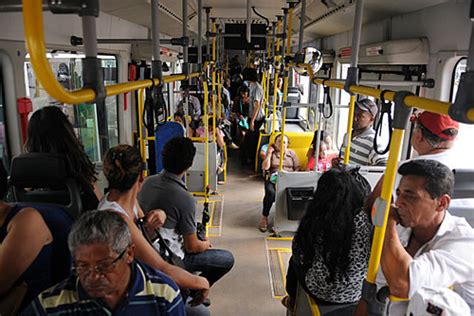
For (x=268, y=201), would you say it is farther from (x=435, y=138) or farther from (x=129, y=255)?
(x=129, y=255)

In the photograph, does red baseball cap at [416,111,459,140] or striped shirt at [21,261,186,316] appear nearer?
striped shirt at [21,261,186,316]

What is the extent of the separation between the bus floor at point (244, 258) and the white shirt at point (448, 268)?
2.39m

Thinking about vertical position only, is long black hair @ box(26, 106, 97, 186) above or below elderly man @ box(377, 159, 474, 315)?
above

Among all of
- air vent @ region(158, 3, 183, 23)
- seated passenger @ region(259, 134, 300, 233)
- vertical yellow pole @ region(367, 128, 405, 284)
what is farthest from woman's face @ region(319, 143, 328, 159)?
vertical yellow pole @ region(367, 128, 405, 284)

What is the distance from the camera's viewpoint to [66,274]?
6.09 feet

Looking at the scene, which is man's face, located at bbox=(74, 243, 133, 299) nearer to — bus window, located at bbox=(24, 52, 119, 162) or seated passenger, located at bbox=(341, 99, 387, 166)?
bus window, located at bbox=(24, 52, 119, 162)

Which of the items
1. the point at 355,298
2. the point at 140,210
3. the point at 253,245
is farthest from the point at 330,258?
the point at 253,245

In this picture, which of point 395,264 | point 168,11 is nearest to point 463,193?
point 395,264

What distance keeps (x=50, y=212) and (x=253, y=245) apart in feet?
11.5

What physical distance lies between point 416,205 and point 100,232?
1258mm

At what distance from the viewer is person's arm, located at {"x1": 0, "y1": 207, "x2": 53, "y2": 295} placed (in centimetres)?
159

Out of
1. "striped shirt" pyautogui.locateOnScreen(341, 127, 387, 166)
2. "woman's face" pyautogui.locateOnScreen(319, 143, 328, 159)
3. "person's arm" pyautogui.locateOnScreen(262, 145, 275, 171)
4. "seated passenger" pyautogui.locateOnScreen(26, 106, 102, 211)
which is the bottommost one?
"person's arm" pyautogui.locateOnScreen(262, 145, 275, 171)

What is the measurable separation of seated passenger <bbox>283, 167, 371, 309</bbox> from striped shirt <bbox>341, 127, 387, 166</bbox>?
2.01 meters

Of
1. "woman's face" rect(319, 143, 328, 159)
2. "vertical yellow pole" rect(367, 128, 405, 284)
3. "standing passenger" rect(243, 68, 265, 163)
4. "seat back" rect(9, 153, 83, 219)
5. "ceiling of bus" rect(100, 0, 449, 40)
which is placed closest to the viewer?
"vertical yellow pole" rect(367, 128, 405, 284)
